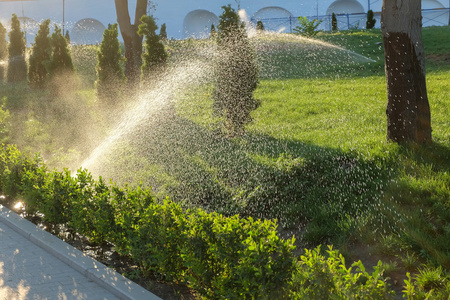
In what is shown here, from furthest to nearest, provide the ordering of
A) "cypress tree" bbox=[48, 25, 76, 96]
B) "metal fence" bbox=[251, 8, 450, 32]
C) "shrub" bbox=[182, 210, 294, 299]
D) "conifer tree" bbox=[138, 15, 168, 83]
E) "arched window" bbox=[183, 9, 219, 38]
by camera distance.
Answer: "arched window" bbox=[183, 9, 219, 38], "metal fence" bbox=[251, 8, 450, 32], "cypress tree" bbox=[48, 25, 76, 96], "conifer tree" bbox=[138, 15, 168, 83], "shrub" bbox=[182, 210, 294, 299]

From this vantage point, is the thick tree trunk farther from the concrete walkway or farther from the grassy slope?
the concrete walkway

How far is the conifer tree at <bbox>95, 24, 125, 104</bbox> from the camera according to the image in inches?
498

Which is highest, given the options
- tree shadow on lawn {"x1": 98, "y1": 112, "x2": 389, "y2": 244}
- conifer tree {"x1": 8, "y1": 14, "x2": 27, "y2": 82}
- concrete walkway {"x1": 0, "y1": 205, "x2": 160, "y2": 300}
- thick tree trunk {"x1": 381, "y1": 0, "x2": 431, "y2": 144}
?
conifer tree {"x1": 8, "y1": 14, "x2": 27, "y2": 82}

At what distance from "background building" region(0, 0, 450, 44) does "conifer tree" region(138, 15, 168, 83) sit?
2507 centimetres

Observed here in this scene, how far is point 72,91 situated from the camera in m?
15.6

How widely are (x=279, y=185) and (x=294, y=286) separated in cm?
274

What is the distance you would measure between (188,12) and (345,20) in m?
11.6

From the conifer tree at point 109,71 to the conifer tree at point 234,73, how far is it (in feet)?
15.2

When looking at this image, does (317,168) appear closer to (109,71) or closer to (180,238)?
(180,238)

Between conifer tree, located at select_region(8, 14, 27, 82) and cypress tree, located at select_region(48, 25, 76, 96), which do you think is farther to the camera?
conifer tree, located at select_region(8, 14, 27, 82)

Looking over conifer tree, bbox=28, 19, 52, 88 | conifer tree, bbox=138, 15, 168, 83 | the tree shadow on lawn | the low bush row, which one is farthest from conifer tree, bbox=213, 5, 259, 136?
conifer tree, bbox=28, 19, 52, 88

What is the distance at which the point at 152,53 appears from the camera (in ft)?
35.8

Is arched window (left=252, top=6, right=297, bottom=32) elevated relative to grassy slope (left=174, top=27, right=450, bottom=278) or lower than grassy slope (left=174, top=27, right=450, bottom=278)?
elevated

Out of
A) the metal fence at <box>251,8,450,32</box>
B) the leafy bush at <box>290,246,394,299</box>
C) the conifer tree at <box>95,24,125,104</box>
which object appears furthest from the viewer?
the metal fence at <box>251,8,450,32</box>
